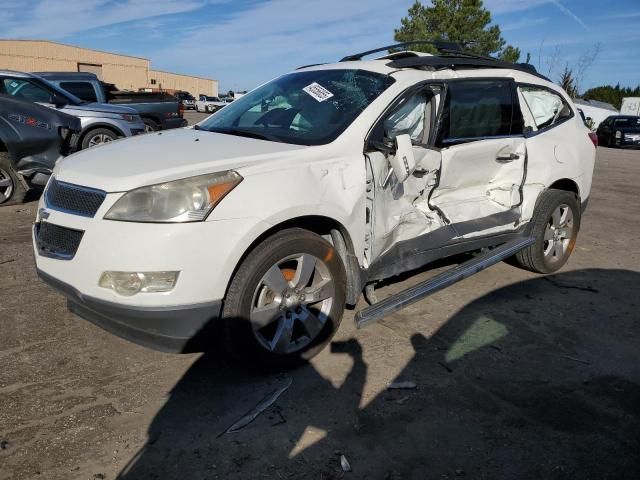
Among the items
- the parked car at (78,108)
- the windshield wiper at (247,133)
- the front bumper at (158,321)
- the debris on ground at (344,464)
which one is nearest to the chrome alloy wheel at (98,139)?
the parked car at (78,108)

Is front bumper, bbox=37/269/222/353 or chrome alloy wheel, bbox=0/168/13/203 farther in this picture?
chrome alloy wheel, bbox=0/168/13/203

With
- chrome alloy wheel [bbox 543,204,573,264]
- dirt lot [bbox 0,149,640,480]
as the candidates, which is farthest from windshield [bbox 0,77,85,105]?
chrome alloy wheel [bbox 543,204,573,264]

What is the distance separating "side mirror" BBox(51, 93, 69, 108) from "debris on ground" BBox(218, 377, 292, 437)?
802cm

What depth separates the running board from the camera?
3.24m

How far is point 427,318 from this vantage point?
3.89 meters

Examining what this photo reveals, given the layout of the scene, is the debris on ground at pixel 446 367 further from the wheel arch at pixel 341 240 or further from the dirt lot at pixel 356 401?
the wheel arch at pixel 341 240

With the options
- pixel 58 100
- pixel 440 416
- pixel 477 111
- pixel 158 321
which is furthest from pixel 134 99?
pixel 440 416

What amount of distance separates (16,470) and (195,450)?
29.5 inches

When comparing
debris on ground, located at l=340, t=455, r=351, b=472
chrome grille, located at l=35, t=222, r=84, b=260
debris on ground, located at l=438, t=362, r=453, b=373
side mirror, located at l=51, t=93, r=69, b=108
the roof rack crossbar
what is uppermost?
the roof rack crossbar

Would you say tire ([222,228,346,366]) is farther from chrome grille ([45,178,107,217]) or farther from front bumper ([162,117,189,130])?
front bumper ([162,117,189,130])

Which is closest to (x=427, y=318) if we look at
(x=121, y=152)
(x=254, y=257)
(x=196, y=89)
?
(x=254, y=257)

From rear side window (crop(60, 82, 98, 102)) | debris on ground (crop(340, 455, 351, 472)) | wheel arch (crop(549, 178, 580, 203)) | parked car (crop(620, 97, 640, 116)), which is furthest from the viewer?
parked car (crop(620, 97, 640, 116))

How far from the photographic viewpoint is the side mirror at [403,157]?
3254mm

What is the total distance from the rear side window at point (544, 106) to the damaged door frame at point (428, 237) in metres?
0.27
